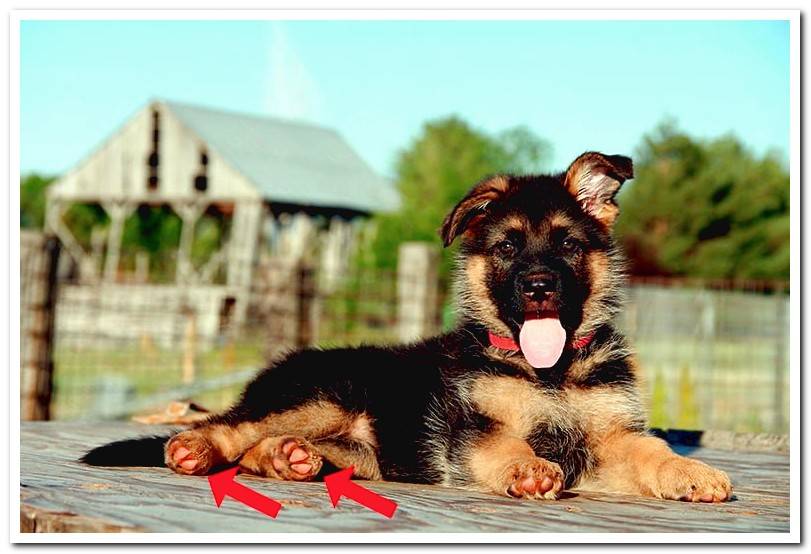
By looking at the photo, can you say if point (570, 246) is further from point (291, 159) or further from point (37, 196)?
point (37, 196)

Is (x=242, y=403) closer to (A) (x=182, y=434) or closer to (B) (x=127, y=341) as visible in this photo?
(A) (x=182, y=434)

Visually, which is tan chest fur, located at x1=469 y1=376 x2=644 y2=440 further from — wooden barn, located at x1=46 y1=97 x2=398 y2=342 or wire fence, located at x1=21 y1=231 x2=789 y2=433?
wooden barn, located at x1=46 y1=97 x2=398 y2=342

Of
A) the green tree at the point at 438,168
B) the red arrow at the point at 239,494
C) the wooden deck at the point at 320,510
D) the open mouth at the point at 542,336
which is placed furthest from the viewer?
the green tree at the point at 438,168

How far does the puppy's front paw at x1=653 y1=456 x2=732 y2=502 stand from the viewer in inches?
183

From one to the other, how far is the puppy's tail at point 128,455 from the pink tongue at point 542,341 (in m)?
1.91

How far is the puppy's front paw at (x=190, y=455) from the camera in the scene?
4.98 m

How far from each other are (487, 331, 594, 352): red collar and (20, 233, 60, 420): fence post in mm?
6525

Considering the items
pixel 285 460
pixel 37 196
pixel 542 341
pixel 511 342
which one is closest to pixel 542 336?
pixel 542 341

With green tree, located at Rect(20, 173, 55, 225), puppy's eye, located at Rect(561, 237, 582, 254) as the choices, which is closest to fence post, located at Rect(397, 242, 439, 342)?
puppy's eye, located at Rect(561, 237, 582, 254)

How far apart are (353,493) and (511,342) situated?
121 cm

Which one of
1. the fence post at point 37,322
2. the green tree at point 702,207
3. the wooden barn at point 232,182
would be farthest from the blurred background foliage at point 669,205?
the fence post at point 37,322
